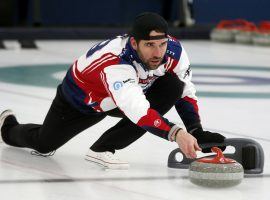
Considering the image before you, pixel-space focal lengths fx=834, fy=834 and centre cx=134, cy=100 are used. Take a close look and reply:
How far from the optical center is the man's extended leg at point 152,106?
14.4 ft

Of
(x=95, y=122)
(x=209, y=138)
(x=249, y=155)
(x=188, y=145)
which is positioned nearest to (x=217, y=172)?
(x=188, y=145)

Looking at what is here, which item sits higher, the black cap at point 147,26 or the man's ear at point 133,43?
the black cap at point 147,26

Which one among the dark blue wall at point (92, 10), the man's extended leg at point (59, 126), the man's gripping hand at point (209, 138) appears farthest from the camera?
the dark blue wall at point (92, 10)

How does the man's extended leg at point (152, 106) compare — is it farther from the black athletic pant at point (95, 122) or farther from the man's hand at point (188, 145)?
the man's hand at point (188, 145)

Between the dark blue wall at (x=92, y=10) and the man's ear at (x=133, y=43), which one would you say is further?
the dark blue wall at (x=92, y=10)

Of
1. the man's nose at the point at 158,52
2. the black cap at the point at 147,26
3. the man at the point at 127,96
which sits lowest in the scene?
the man at the point at 127,96

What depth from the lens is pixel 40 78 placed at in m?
8.66

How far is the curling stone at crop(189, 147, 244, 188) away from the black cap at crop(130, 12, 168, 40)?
0.64 metres

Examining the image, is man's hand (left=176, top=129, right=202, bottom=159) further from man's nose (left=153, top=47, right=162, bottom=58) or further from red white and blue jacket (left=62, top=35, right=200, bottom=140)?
man's nose (left=153, top=47, right=162, bottom=58)

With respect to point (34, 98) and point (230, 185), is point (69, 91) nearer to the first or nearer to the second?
point (230, 185)

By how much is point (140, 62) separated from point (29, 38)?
31.2 feet

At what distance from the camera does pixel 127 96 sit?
395 cm

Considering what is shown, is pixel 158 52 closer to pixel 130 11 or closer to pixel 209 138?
pixel 209 138

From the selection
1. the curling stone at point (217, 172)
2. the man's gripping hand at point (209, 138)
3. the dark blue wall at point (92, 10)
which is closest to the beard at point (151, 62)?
the man's gripping hand at point (209, 138)
